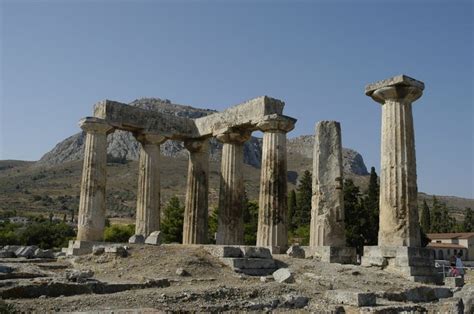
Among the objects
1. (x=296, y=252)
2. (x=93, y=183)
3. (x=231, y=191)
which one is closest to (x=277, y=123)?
(x=231, y=191)

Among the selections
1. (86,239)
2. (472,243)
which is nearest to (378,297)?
(86,239)

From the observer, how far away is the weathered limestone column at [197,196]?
100 feet

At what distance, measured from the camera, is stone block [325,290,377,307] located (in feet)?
38.5

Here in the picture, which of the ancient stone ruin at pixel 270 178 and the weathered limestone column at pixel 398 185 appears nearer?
the weathered limestone column at pixel 398 185

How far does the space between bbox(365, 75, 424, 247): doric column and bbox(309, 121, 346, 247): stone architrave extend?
2.94 metres

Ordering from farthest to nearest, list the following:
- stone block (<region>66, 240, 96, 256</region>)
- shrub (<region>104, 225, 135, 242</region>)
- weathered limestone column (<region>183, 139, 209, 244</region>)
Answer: shrub (<region>104, 225, 135, 242</region>) < weathered limestone column (<region>183, 139, 209, 244</region>) < stone block (<region>66, 240, 96, 256</region>)

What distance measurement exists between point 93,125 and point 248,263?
12.1m

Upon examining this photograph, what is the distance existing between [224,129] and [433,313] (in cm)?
1801

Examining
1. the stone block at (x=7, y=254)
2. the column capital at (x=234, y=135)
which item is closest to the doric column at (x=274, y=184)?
the column capital at (x=234, y=135)

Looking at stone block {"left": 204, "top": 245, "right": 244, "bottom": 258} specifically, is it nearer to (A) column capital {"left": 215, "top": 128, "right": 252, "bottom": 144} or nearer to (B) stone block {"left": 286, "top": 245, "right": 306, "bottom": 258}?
(B) stone block {"left": 286, "top": 245, "right": 306, "bottom": 258}

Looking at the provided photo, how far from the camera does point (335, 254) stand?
67.1ft

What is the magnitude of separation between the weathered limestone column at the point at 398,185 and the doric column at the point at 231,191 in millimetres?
10106

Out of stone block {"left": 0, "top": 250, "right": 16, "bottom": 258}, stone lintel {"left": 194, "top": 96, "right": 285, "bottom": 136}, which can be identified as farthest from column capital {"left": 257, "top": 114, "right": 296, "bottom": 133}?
stone block {"left": 0, "top": 250, "right": 16, "bottom": 258}

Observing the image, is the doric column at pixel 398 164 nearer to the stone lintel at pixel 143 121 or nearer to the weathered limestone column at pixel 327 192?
the weathered limestone column at pixel 327 192
